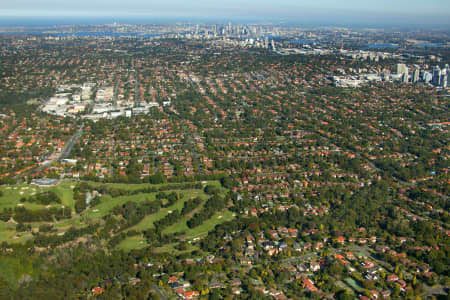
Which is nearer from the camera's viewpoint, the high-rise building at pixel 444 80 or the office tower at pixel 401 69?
the high-rise building at pixel 444 80

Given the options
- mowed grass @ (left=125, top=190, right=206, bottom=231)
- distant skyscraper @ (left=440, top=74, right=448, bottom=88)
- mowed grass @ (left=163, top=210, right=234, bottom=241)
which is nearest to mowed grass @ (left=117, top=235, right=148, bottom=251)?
mowed grass @ (left=125, top=190, right=206, bottom=231)

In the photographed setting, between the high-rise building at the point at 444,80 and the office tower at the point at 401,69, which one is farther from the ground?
the office tower at the point at 401,69

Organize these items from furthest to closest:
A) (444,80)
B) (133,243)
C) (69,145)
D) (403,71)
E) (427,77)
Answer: (403,71) → (427,77) → (444,80) → (69,145) → (133,243)

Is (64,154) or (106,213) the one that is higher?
(64,154)

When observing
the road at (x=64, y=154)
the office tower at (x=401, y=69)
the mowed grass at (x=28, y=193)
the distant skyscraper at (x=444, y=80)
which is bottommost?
the mowed grass at (x=28, y=193)

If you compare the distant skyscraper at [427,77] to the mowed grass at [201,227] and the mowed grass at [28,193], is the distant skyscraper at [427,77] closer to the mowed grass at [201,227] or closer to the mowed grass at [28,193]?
the mowed grass at [201,227]

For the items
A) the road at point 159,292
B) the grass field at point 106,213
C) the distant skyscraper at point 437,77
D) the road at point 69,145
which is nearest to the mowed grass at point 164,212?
the grass field at point 106,213

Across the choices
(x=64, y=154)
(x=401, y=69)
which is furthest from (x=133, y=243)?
(x=401, y=69)

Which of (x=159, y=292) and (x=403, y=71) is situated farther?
(x=403, y=71)

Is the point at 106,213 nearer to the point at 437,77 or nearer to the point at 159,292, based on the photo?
the point at 159,292

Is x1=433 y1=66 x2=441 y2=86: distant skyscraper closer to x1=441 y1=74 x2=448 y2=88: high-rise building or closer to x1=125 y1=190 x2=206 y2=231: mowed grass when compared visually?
x1=441 y1=74 x2=448 y2=88: high-rise building

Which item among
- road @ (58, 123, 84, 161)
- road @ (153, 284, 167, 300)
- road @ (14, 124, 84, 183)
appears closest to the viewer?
road @ (153, 284, 167, 300)

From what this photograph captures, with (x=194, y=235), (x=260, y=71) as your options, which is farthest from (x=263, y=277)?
(x=260, y=71)
